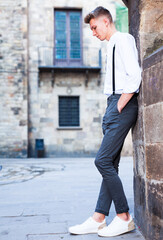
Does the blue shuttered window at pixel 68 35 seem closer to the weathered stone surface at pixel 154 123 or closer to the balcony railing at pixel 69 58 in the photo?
the balcony railing at pixel 69 58

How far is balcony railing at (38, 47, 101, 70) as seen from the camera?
16031mm

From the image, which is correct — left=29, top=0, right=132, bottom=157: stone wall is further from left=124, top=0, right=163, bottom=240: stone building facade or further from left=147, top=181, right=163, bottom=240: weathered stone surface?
left=147, top=181, right=163, bottom=240: weathered stone surface

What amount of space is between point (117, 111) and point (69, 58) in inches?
564

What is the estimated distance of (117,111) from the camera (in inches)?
101

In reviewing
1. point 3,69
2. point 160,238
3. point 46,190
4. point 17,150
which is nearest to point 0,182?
point 46,190

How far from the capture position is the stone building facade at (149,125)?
221cm

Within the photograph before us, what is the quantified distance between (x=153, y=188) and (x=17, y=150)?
533 inches

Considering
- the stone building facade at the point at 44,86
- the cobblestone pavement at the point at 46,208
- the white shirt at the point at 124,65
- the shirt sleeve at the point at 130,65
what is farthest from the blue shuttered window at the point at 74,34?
the shirt sleeve at the point at 130,65

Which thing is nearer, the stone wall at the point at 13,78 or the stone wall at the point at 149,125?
the stone wall at the point at 149,125

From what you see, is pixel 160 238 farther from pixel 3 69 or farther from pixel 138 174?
pixel 3 69

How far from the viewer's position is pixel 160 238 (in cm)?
219

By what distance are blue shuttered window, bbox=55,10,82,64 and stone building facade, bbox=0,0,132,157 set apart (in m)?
0.12

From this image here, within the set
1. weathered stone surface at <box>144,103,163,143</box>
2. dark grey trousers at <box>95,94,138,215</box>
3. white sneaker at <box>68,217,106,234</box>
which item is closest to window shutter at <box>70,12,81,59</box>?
dark grey trousers at <box>95,94,138,215</box>

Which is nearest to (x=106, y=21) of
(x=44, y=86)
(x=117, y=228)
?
(x=117, y=228)
